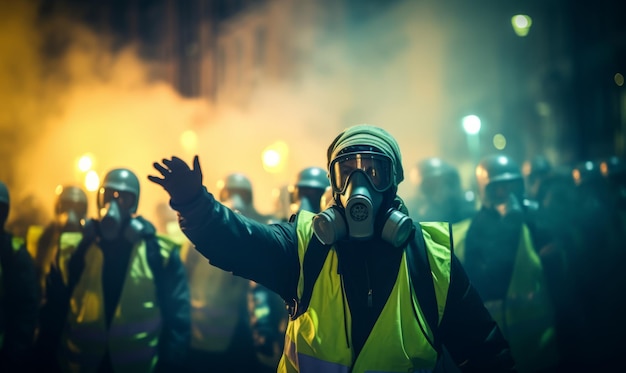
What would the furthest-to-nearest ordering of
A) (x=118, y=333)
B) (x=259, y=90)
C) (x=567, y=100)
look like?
(x=259, y=90) < (x=567, y=100) < (x=118, y=333)

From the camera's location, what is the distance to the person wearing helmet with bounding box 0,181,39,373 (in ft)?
12.0

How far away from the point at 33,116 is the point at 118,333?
11.3 m

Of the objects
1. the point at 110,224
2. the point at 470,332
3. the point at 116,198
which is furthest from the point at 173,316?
the point at 470,332

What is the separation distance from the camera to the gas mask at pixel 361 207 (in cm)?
197

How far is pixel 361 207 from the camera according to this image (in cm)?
199

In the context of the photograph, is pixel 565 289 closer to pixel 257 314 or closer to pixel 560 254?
pixel 560 254

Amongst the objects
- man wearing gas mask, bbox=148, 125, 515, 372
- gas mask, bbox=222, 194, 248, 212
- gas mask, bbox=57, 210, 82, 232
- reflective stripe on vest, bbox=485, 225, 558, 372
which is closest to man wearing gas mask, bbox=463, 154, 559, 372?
reflective stripe on vest, bbox=485, 225, 558, 372

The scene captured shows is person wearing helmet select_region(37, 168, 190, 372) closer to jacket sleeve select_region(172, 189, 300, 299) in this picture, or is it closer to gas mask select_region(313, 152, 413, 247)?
jacket sleeve select_region(172, 189, 300, 299)

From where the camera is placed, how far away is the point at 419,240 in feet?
6.83

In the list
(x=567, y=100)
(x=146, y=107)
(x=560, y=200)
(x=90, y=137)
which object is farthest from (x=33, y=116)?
(x=567, y=100)

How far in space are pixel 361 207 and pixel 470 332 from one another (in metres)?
0.70

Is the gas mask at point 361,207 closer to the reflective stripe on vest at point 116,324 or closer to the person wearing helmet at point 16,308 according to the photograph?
the reflective stripe on vest at point 116,324

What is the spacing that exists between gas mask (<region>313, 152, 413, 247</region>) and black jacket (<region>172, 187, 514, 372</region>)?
0.36 feet

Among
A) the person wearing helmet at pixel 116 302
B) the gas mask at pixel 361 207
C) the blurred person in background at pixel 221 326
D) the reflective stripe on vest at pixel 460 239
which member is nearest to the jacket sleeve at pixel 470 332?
the gas mask at pixel 361 207
